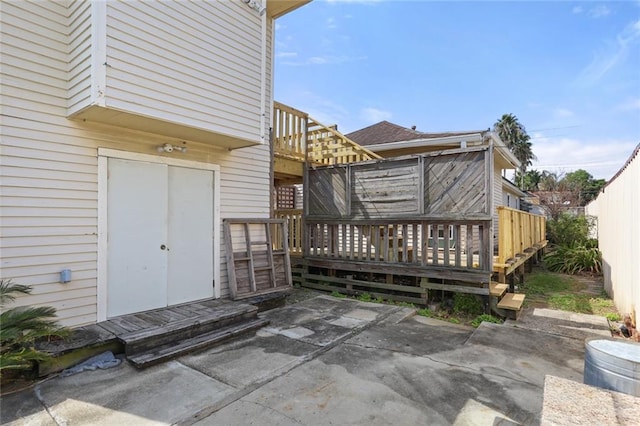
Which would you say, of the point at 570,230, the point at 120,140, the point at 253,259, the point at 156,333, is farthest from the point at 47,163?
the point at 570,230

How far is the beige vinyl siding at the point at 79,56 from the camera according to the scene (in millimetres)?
3389

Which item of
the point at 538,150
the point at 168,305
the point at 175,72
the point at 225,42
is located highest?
the point at 538,150

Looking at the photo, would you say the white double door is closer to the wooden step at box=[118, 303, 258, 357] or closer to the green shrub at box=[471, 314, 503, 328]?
the wooden step at box=[118, 303, 258, 357]

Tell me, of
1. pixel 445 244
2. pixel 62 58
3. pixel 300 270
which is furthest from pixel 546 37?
pixel 62 58

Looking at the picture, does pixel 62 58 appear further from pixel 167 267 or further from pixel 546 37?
pixel 546 37

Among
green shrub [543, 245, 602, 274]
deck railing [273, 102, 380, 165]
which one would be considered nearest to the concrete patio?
deck railing [273, 102, 380, 165]

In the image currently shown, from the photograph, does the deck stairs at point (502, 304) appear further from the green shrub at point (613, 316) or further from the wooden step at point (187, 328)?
the wooden step at point (187, 328)

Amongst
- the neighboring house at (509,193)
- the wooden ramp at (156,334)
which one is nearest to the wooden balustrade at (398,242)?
the wooden ramp at (156,334)

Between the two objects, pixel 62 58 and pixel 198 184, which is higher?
pixel 62 58

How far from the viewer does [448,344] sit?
4023 millimetres

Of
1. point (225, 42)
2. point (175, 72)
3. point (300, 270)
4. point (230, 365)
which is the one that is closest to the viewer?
point (230, 365)

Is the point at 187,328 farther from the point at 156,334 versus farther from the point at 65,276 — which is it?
the point at 65,276

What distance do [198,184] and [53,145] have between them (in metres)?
1.83

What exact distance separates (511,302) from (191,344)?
5015 millimetres
